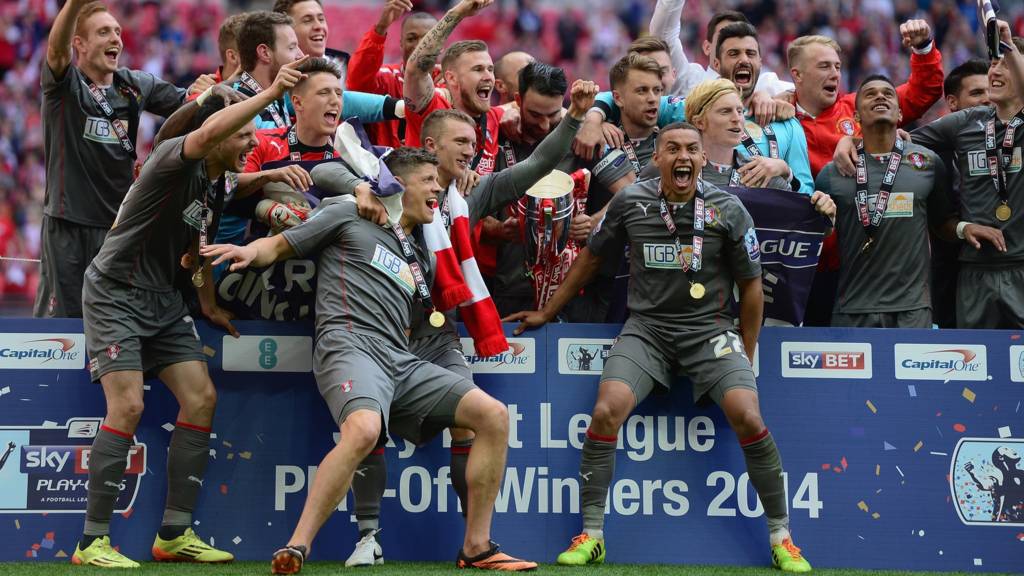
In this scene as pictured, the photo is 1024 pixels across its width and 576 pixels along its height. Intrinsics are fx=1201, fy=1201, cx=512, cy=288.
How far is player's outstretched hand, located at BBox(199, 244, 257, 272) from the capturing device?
17.0ft

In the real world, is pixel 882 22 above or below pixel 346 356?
above

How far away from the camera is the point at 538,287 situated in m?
6.40

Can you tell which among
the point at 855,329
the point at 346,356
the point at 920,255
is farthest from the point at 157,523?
the point at 920,255

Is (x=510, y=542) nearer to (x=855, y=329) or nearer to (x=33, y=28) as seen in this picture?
(x=855, y=329)

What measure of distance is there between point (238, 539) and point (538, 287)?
2.00 metres

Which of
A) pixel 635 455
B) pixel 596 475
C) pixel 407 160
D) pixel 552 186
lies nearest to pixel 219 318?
pixel 407 160

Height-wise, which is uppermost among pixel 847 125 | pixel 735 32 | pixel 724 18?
pixel 724 18

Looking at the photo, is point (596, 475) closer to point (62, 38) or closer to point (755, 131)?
point (755, 131)

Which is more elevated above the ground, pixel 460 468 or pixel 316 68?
pixel 316 68

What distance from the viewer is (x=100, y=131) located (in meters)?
6.64

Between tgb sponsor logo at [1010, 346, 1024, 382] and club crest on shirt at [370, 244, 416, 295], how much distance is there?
9.96 feet

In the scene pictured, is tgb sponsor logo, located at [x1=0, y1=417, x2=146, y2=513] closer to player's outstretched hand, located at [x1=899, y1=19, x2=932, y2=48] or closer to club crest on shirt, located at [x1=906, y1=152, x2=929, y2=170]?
club crest on shirt, located at [x1=906, y1=152, x2=929, y2=170]

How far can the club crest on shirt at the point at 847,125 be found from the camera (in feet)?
24.2

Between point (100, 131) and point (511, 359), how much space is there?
264cm
